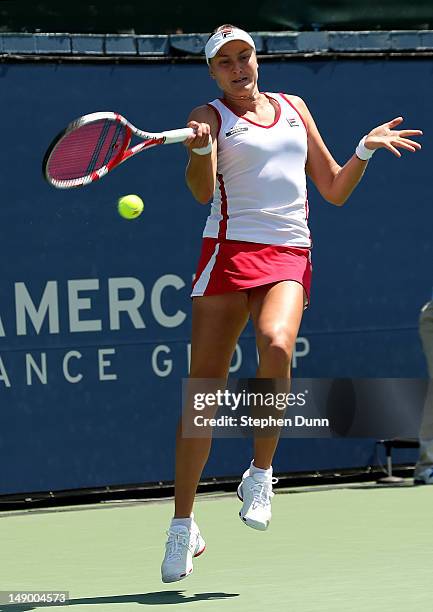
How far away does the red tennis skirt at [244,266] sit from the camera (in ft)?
16.2

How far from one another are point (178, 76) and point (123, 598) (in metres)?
3.26

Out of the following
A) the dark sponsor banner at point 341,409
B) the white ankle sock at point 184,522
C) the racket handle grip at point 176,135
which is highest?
the dark sponsor banner at point 341,409

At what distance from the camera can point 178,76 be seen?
7309 mm

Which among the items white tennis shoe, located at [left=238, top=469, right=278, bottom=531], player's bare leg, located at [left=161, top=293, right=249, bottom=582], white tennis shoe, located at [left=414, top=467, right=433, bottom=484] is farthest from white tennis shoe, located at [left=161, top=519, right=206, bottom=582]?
white tennis shoe, located at [left=414, top=467, right=433, bottom=484]

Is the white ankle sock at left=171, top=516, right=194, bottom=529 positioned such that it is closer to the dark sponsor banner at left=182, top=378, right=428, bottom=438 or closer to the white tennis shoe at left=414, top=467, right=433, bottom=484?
the dark sponsor banner at left=182, top=378, right=428, bottom=438

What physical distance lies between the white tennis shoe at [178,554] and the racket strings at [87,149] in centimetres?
116

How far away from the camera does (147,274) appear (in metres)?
7.29

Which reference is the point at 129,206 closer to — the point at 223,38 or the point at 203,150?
the point at 203,150

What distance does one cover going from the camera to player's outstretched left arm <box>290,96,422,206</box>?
16.4 ft

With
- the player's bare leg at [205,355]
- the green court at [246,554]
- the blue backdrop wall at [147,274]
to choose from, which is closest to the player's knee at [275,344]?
the player's bare leg at [205,355]

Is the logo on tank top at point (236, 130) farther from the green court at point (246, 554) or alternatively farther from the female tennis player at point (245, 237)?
the green court at point (246, 554)

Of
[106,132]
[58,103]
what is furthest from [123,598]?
[58,103]

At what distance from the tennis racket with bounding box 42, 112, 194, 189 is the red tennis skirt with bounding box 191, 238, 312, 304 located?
0.42 m

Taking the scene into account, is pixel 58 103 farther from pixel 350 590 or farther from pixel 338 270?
pixel 350 590
